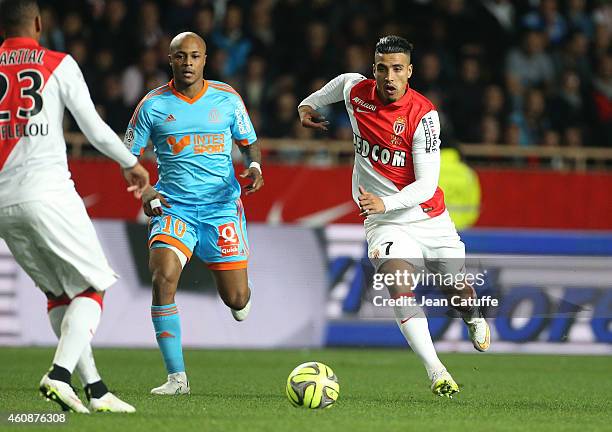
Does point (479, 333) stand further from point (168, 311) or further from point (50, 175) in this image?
point (50, 175)

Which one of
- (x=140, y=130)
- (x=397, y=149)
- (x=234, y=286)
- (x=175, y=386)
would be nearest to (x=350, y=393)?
(x=234, y=286)

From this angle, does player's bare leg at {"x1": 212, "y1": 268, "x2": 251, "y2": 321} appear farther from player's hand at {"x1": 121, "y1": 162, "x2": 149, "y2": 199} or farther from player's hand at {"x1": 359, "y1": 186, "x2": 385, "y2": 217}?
player's hand at {"x1": 121, "y1": 162, "x2": 149, "y2": 199}

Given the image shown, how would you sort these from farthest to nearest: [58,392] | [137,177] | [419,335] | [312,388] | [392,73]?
[392,73]
[419,335]
[312,388]
[137,177]
[58,392]

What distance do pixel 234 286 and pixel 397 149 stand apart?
1.61 m

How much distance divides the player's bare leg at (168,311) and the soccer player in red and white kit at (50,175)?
5.98 feet

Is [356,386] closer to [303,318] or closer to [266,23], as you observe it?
[303,318]

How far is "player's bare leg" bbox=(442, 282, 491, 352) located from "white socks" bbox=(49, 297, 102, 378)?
10.2ft

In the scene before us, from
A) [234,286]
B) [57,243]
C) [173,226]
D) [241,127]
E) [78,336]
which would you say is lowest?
[234,286]

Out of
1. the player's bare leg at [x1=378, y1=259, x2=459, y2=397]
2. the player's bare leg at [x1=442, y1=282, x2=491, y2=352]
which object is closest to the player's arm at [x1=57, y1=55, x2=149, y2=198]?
the player's bare leg at [x1=378, y1=259, x2=459, y2=397]

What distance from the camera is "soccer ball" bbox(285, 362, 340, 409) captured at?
764 centimetres

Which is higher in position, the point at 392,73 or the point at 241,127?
the point at 392,73

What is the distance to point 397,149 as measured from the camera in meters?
8.65

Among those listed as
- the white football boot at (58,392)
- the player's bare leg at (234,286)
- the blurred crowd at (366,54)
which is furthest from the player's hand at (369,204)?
the blurred crowd at (366,54)

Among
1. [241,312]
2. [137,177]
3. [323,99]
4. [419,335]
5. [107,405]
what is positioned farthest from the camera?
[241,312]
